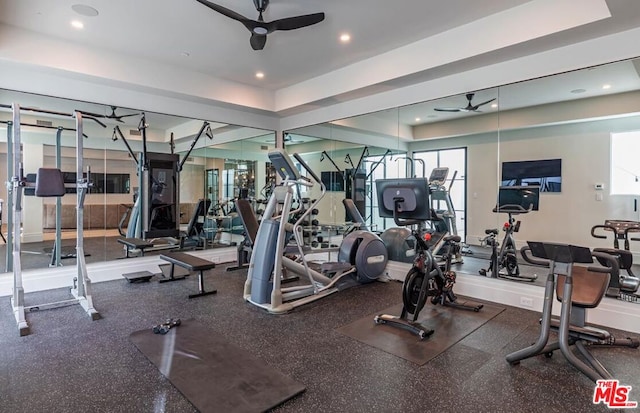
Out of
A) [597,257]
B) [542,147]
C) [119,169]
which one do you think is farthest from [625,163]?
[119,169]

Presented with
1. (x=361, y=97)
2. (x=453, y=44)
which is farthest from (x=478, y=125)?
(x=361, y=97)

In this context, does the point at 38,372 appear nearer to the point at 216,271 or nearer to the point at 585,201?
the point at 216,271

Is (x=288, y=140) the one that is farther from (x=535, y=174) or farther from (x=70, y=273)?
(x=535, y=174)

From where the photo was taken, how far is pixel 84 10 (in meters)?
3.52

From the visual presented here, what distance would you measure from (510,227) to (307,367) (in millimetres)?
3006

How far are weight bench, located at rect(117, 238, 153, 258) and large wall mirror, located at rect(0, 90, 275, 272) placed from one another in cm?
10

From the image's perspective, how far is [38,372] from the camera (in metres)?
2.46

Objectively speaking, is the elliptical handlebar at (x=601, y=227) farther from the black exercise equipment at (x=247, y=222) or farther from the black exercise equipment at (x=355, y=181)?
the black exercise equipment at (x=247, y=222)

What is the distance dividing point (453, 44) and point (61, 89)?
15.7 ft

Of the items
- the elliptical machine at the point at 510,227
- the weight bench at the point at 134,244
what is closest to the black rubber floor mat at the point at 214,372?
the weight bench at the point at 134,244

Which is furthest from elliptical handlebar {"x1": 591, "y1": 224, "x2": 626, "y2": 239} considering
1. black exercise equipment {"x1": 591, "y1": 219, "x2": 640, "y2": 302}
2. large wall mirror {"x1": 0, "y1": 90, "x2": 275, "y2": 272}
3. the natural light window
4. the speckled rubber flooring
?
large wall mirror {"x1": 0, "y1": 90, "x2": 275, "y2": 272}

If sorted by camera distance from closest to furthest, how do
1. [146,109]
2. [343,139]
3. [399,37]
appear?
[399,37]
[146,109]
[343,139]

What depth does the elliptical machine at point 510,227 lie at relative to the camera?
4.11 m

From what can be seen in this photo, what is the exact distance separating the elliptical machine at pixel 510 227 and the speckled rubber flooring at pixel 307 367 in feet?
1.65
